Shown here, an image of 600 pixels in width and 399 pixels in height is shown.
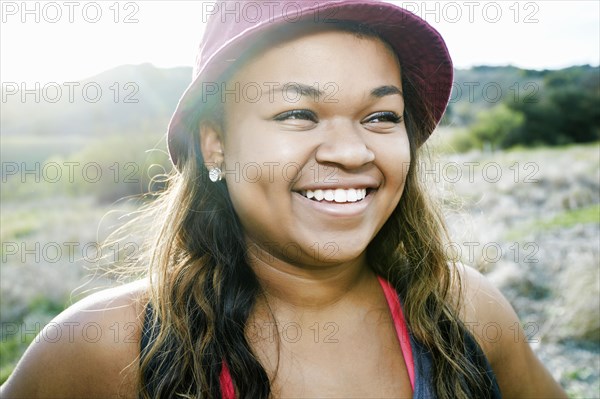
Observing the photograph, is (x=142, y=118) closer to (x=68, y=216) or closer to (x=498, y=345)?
(x=68, y=216)

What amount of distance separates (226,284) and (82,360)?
557 millimetres

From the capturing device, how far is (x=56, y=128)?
19.7 meters

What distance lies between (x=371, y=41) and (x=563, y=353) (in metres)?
2.92

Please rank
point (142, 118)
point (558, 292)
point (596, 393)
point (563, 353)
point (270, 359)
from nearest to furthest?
point (270, 359)
point (596, 393)
point (563, 353)
point (558, 292)
point (142, 118)

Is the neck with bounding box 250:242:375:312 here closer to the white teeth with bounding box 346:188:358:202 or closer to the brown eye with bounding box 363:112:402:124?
the white teeth with bounding box 346:188:358:202

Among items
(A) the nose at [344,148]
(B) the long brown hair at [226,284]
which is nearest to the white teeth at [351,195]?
(A) the nose at [344,148]

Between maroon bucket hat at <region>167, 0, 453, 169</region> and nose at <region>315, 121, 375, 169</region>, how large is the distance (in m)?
0.38

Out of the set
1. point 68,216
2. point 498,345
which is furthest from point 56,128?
point 498,345

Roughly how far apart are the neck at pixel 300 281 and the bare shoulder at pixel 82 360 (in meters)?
0.52

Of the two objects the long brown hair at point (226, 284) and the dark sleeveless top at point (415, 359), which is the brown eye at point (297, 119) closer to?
the long brown hair at point (226, 284)

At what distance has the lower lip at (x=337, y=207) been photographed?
1881mm

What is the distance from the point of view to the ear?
2086 millimetres

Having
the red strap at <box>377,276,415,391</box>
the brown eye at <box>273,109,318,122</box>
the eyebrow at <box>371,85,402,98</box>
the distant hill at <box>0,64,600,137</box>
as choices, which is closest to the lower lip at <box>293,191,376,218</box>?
the brown eye at <box>273,109,318,122</box>

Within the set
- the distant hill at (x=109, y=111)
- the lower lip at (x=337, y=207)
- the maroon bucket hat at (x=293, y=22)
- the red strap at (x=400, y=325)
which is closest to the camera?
the maroon bucket hat at (x=293, y=22)
